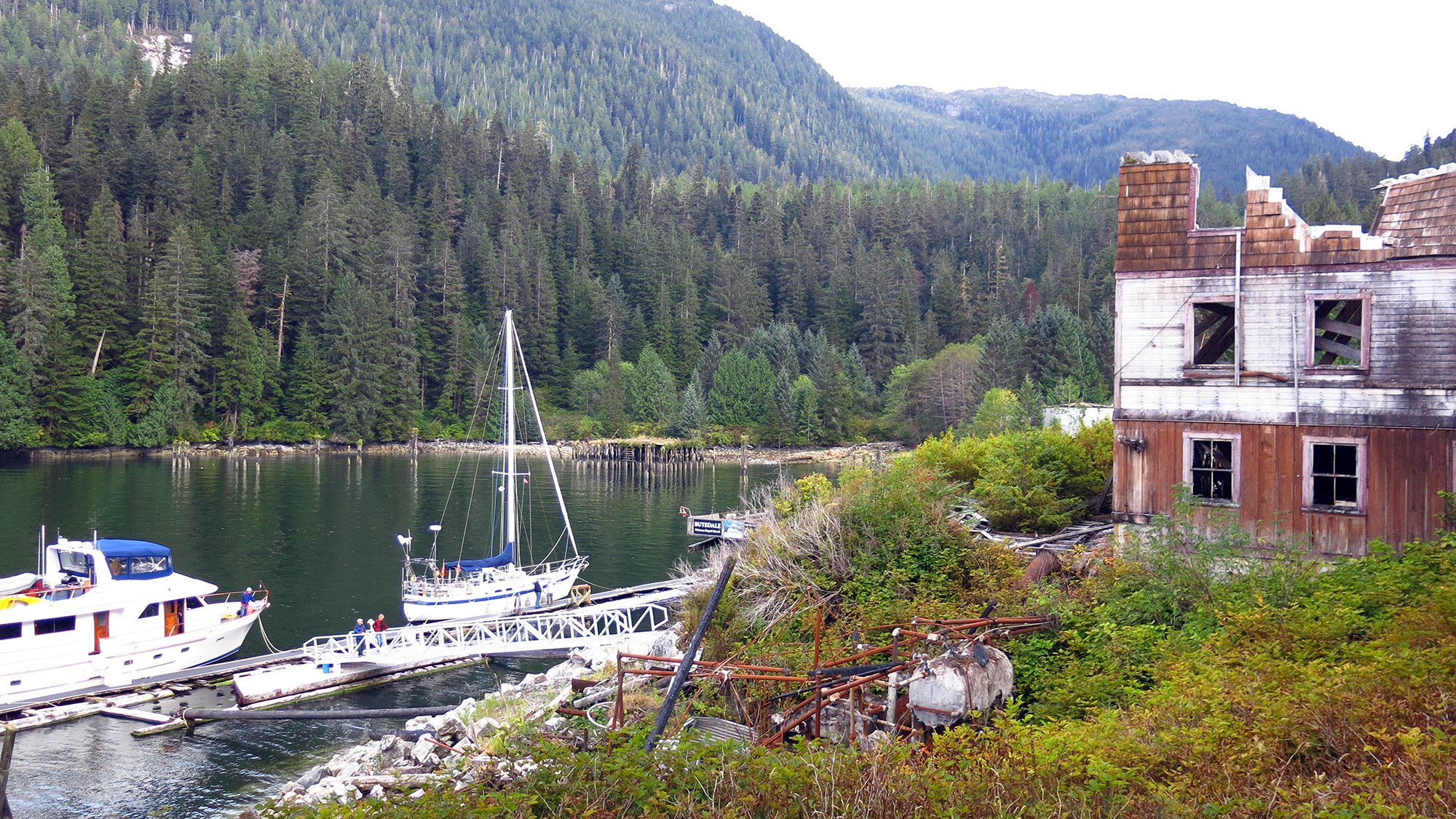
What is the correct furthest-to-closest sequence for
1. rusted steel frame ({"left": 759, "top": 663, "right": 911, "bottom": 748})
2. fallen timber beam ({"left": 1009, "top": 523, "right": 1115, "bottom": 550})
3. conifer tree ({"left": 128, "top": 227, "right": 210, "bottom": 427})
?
conifer tree ({"left": 128, "top": 227, "right": 210, "bottom": 427})
fallen timber beam ({"left": 1009, "top": 523, "right": 1115, "bottom": 550})
rusted steel frame ({"left": 759, "top": 663, "right": 911, "bottom": 748})

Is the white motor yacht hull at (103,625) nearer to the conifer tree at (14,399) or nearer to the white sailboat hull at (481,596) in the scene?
the white sailboat hull at (481,596)

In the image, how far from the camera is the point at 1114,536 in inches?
640

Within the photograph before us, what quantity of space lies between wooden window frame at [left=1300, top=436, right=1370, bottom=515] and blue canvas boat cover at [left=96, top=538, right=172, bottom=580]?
23758mm

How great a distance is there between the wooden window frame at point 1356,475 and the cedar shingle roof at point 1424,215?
2.88 metres

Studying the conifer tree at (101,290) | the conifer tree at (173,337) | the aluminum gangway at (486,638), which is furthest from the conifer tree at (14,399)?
the aluminum gangway at (486,638)

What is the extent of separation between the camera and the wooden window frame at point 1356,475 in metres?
14.8

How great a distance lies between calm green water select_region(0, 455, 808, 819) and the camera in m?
18.2

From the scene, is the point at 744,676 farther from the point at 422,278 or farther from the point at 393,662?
the point at 422,278

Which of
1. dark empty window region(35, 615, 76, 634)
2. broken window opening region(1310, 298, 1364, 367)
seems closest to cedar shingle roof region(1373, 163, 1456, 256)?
broken window opening region(1310, 298, 1364, 367)

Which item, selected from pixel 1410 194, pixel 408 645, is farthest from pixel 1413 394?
pixel 408 645

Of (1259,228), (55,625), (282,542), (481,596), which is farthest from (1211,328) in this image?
(282,542)

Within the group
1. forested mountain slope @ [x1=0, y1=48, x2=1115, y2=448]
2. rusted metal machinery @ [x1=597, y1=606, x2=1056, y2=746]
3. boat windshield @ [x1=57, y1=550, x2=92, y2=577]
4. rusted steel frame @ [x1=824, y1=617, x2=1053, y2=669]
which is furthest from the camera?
forested mountain slope @ [x1=0, y1=48, x2=1115, y2=448]

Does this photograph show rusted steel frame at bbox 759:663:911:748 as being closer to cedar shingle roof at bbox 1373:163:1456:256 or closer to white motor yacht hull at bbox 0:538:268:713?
cedar shingle roof at bbox 1373:163:1456:256

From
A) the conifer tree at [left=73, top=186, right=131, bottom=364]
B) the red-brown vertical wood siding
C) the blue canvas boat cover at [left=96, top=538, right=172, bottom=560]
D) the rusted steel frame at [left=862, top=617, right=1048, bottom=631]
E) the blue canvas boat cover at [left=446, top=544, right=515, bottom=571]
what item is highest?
the conifer tree at [left=73, top=186, right=131, bottom=364]
